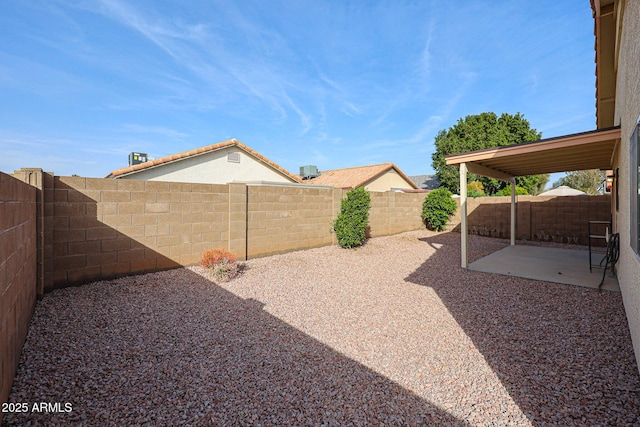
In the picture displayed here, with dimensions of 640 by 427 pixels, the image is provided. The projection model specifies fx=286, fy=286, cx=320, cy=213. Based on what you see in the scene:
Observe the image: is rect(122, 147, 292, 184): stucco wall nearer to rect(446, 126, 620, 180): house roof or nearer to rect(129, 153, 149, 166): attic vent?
rect(129, 153, 149, 166): attic vent

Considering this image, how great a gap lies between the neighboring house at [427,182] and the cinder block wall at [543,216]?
71.7 ft

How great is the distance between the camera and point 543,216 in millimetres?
11828

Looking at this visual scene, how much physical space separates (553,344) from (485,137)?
27848 millimetres

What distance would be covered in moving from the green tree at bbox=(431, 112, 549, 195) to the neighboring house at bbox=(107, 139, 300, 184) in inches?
655

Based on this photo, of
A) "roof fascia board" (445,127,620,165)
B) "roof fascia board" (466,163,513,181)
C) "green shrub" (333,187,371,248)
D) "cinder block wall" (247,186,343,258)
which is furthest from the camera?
"green shrub" (333,187,371,248)

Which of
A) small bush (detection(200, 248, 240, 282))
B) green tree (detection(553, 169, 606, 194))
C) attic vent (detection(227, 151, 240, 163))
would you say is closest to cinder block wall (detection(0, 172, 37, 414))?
small bush (detection(200, 248, 240, 282))

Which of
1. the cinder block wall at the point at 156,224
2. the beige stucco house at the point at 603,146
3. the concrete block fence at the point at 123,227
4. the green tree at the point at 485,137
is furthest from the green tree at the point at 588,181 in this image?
the cinder block wall at the point at 156,224

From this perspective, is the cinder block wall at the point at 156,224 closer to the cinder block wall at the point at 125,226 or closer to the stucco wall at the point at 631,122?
the cinder block wall at the point at 125,226

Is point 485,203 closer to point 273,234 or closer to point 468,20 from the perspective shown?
point 468,20

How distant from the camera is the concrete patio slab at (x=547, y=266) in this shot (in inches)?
235

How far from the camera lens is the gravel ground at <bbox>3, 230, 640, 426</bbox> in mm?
2235

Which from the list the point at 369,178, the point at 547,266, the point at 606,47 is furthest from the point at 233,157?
the point at 606,47

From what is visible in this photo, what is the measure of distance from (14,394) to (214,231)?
483 centimetres

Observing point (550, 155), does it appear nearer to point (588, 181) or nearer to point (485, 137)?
point (485, 137)
